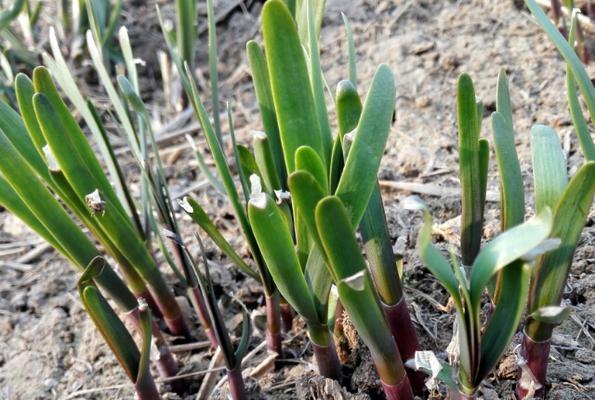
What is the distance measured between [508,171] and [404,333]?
273mm

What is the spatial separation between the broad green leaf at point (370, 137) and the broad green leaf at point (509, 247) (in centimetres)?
17

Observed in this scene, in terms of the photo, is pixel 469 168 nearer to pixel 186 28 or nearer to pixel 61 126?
pixel 61 126

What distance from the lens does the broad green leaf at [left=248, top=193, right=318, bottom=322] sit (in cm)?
81

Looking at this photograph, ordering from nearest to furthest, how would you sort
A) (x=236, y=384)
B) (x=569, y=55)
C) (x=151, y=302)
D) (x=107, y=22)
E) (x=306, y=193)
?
(x=306, y=193) → (x=569, y=55) → (x=236, y=384) → (x=151, y=302) → (x=107, y=22)

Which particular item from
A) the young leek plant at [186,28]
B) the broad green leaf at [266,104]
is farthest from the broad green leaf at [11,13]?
the broad green leaf at [266,104]

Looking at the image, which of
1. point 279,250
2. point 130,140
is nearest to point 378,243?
point 279,250

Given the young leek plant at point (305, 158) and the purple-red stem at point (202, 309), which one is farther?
the purple-red stem at point (202, 309)

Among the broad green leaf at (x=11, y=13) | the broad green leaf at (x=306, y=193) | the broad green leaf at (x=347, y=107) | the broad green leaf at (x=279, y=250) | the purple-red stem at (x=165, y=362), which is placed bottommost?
the purple-red stem at (x=165, y=362)

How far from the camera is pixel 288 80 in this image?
0.90m

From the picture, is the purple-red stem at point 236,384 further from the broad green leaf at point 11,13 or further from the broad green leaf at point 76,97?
the broad green leaf at point 11,13

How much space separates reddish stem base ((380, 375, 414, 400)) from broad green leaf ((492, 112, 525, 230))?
0.77ft

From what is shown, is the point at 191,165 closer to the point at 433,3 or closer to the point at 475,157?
the point at 433,3

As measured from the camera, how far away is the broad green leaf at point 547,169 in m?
0.83

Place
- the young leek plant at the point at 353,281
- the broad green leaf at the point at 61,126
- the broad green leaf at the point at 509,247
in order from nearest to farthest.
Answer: the broad green leaf at the point at 509,247, the young leek plant at the point at 353,281, the broad green leaf at the point at 61,126
